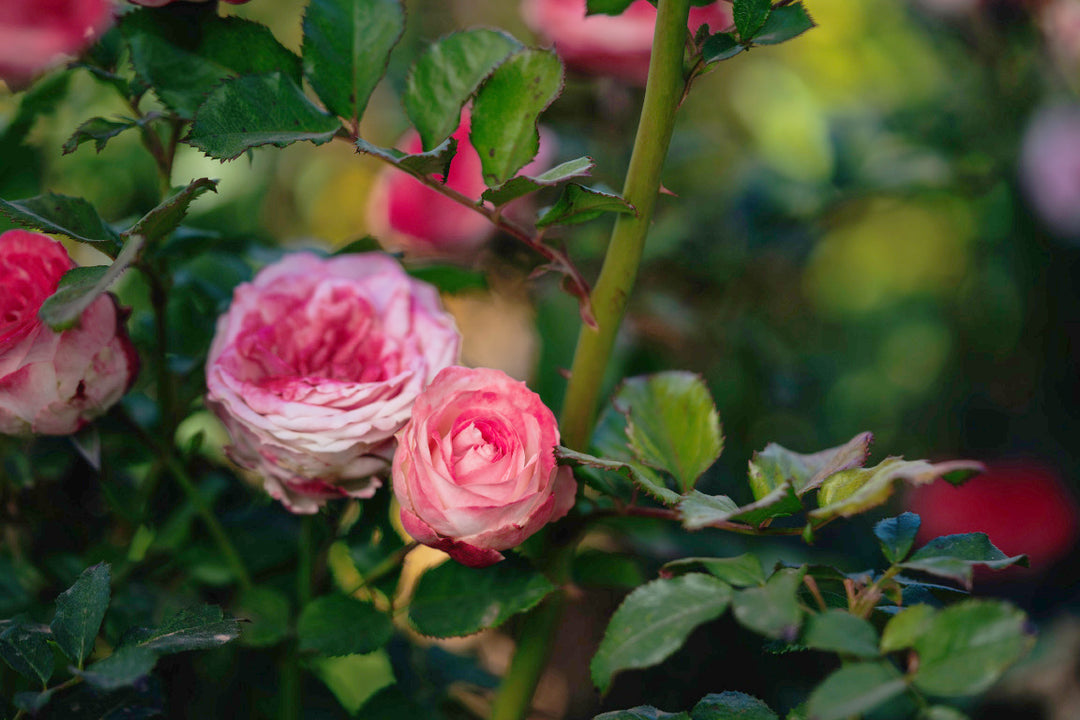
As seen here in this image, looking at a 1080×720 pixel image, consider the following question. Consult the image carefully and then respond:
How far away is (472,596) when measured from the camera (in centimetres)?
38

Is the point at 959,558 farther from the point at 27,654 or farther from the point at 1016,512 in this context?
the point at 1016,512

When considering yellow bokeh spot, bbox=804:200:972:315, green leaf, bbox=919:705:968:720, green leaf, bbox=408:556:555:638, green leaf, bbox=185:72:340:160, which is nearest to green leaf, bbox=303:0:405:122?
green leaf, bbox=185:72:340:160

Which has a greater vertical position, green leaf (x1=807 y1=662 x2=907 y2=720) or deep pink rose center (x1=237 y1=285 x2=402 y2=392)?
green leaf (x1=807 y1=662 x2=907 y2=720)

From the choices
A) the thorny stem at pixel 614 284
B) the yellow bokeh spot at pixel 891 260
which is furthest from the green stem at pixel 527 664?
the yellow bokeh spot at pixel 891 260

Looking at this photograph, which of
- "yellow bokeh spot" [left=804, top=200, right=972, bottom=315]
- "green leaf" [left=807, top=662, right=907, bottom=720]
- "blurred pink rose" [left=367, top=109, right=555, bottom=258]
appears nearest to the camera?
"green leaf" [left=807, top=662, right=907, bottom=720]

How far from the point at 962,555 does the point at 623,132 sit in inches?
23.2

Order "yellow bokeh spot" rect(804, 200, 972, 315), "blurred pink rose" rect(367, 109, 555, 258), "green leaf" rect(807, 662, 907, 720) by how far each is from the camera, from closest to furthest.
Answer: "green leaf" rect(807, 662, 907, 720)
"blurred pink rose" rect(367, 109, 555, 258)
"yellow bokeh spot" rect(804, 200, 972, 315)

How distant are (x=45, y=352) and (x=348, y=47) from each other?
0.63ft

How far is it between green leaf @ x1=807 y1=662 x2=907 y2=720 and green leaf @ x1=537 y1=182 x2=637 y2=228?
0.62ft

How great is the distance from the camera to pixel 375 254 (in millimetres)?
427

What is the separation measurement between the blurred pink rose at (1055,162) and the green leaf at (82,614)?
38.8 inches

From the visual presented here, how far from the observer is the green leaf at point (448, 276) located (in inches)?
19.2

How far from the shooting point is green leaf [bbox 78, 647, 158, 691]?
0.92 ft

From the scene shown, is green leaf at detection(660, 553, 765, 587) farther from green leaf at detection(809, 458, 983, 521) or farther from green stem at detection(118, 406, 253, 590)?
green stem at detection(118, 406, 253, 590)
